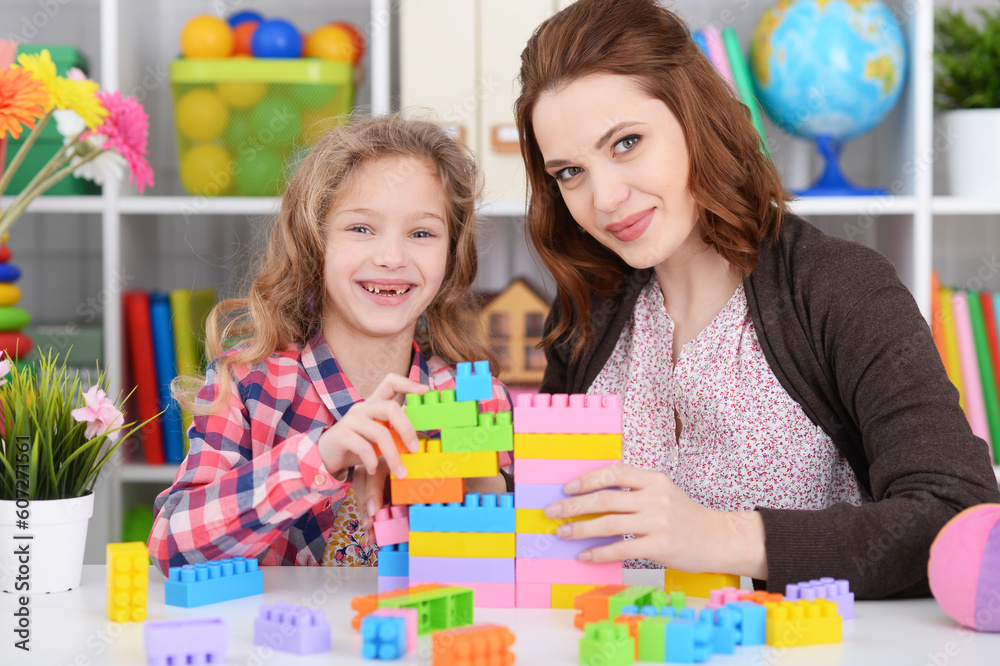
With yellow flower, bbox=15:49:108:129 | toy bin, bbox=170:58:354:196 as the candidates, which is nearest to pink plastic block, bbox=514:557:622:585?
yellow flower, bbox=15:49:108:129

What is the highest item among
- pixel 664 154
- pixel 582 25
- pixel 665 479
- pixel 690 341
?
pixel 582 25

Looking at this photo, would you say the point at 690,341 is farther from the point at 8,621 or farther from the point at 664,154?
the point at 8,621

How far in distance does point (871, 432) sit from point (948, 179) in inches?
43.6

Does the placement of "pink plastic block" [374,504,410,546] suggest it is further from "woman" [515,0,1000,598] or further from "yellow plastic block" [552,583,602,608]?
"woman" [515,0,1000,598]

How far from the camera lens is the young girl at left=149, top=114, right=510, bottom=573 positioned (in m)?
1.02

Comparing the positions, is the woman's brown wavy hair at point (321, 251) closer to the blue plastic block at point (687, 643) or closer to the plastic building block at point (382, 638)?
the plastic building block at point (382, 638)

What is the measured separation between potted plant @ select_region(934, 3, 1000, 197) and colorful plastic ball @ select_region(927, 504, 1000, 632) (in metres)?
1.28

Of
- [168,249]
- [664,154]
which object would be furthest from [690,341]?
[168,249]

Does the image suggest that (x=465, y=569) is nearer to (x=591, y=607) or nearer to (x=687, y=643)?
(x=591, y=607)

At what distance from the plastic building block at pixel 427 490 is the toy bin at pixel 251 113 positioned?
3.65 ft

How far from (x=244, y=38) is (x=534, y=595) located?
4.85ft

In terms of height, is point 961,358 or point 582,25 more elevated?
point 582,25

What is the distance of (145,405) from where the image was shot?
190 centimetres

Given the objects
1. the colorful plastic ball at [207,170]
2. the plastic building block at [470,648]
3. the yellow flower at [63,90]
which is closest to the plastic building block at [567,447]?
the plastic building block at [470,648]
